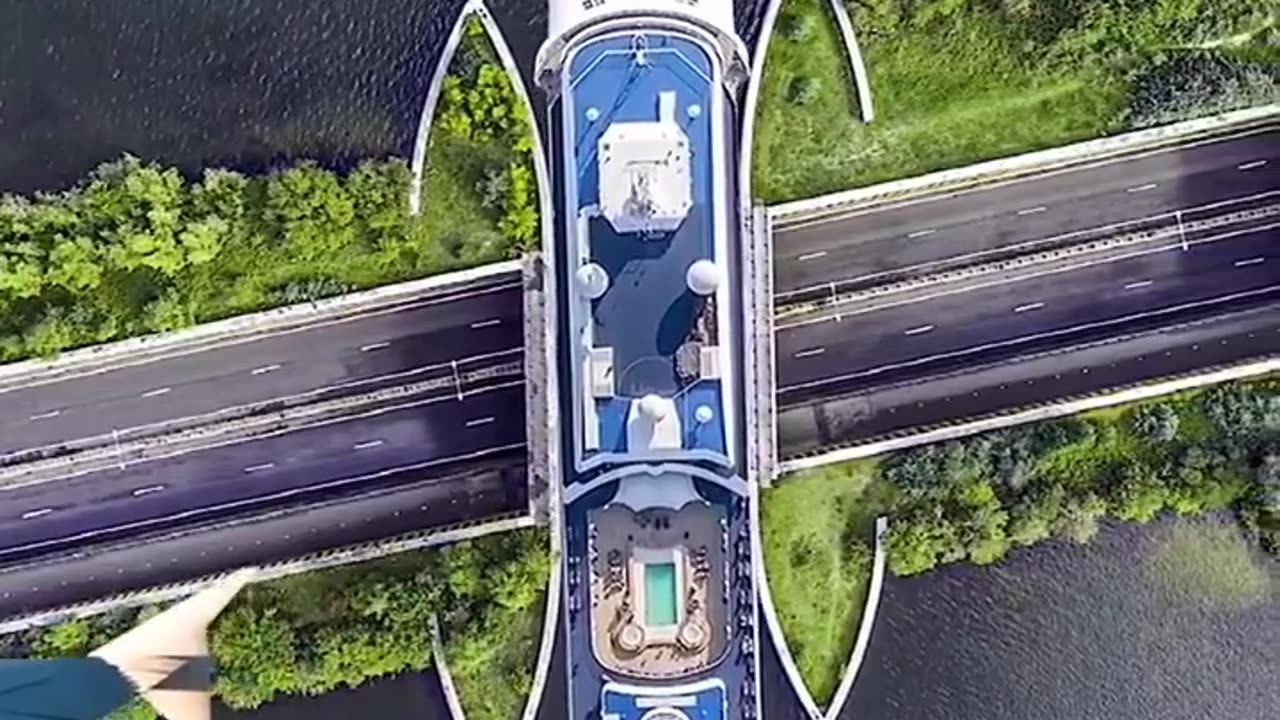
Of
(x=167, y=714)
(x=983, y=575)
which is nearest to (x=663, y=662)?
(x=983, y=575)

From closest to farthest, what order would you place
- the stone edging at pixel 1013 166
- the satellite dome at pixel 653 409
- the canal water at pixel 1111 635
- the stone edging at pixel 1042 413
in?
the satellite dome at pixel 653 409
the stone edging at pixel 1042 413
the stone edging at pixel 1013 166
the canal water at pixel 1111 635

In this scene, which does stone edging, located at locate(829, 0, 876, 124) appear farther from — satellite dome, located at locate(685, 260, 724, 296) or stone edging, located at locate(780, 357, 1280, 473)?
stone edging, located at locate(780, 357, 1280, 473)

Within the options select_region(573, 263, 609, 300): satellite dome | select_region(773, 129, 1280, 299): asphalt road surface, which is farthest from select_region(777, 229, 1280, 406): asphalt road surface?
select_region(573, 263, 609, 300): satellite dome

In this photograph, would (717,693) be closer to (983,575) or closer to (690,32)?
(983,575)

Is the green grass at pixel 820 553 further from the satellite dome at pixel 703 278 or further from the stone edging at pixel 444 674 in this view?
the stone edging at pixel 444 674

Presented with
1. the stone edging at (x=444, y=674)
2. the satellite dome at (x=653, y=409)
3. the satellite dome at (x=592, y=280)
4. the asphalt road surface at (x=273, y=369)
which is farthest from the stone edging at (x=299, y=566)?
the satellite dome at (x=592, y=280)

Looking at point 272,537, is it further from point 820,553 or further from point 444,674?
point 820,553

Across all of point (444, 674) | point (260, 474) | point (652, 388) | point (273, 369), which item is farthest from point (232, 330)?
point (652, 388)
